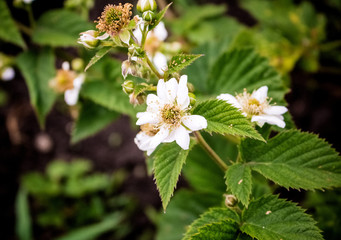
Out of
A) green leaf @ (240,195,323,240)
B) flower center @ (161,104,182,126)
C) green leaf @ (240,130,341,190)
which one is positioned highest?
flower center @ (161,104,182,126)

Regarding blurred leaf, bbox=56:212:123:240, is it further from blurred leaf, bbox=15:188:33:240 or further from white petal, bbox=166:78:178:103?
white petal, bbox=166:78:178:103

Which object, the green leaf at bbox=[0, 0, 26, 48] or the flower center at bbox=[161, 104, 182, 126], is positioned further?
the green leaf at bbox=[0, 0, 26, 48]

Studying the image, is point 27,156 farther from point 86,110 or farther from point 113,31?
point 113,31

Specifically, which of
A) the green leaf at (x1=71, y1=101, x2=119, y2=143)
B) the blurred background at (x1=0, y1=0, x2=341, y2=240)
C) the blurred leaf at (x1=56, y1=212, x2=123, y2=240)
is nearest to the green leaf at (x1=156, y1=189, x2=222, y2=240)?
the blurred background at (x1=0, y1=0, x2=341, y2=240)

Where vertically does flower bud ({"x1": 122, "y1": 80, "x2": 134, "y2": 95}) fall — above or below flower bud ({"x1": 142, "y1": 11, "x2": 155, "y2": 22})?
below

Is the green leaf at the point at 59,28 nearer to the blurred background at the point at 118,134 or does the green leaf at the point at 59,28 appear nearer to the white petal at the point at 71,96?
the blurred background at the point at 118,134

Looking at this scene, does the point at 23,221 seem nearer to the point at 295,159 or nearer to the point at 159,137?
the point at 159,137

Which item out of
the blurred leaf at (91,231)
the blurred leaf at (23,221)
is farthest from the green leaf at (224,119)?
the blurred leaf at (23,221)

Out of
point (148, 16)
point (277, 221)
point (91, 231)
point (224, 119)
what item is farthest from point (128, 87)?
point (91, 231)
